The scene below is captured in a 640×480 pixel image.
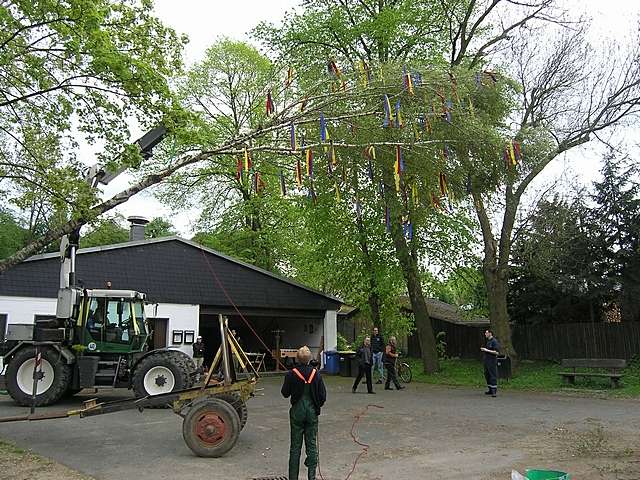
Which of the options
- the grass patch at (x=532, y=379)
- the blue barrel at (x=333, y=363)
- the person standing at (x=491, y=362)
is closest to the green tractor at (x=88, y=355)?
the person standing at (x=491, y=362)

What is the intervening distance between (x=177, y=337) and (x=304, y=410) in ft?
49.9

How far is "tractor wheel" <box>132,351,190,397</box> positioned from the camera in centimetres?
1301

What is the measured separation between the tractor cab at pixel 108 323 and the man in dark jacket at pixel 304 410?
324 inches

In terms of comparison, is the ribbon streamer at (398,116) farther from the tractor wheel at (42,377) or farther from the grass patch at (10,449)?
the tractor wheel at (42,377)

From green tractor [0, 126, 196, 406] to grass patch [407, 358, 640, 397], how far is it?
10.7 meters

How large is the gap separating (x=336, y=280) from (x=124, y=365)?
441 inches

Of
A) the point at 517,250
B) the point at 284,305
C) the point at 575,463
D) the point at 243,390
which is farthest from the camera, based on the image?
the point at 284,305

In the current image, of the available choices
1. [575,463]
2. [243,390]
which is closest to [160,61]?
[243,390]

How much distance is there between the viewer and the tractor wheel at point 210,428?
8250mm

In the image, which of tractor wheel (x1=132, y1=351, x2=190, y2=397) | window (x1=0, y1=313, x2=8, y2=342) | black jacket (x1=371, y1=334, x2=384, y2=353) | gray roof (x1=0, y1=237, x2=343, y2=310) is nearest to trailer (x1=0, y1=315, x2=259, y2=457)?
tractor wheel (x1=132, y1=351, x2=190, y2=397)

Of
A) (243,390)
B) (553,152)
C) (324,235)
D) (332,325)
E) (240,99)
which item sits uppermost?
(240,99)

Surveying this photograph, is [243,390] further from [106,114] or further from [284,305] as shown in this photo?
[284,305]

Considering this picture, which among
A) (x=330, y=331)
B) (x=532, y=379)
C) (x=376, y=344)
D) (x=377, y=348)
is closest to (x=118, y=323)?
(x=376, y=344)

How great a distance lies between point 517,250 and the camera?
21328mm
